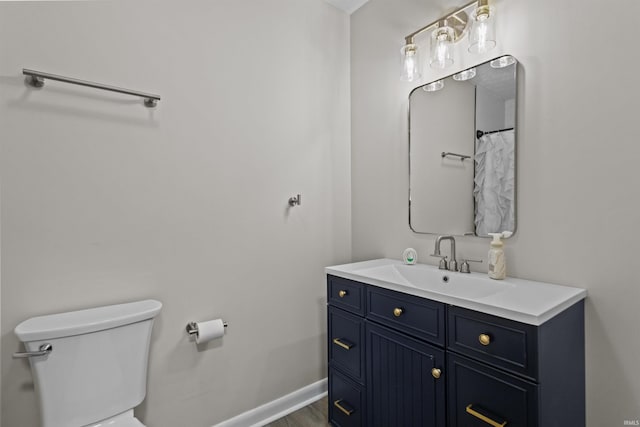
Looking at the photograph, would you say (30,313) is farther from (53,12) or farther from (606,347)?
(606,347)

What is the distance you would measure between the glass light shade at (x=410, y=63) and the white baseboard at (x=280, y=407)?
2025 mm

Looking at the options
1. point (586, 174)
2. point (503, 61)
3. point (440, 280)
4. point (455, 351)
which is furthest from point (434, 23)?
point (455, 351)

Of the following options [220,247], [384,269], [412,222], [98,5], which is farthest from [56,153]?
[412,222]

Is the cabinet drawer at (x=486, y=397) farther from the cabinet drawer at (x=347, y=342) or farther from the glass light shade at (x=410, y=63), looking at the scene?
the glass light shade at (x=410, y=63)

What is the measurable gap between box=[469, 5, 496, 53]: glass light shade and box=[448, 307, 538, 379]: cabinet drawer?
1.23 metres

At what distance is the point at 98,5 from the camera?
1.33m

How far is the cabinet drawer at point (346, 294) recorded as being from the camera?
1.55 meters

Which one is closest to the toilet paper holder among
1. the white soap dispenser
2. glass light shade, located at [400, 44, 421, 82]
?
the white soap dispenser

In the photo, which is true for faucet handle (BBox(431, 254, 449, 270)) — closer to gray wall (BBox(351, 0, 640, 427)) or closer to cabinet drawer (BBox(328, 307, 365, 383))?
gray wall (BBox(351, 0, 640, 427))

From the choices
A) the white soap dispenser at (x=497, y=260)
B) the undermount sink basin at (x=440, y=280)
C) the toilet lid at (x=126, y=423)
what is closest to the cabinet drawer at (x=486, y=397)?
the undermount sink basin at (x=440, y=280)

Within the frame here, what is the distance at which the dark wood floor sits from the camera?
181 cm

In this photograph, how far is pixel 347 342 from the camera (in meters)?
1.62

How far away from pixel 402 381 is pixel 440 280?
0.52 m

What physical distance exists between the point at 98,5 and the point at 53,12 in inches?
6.8
